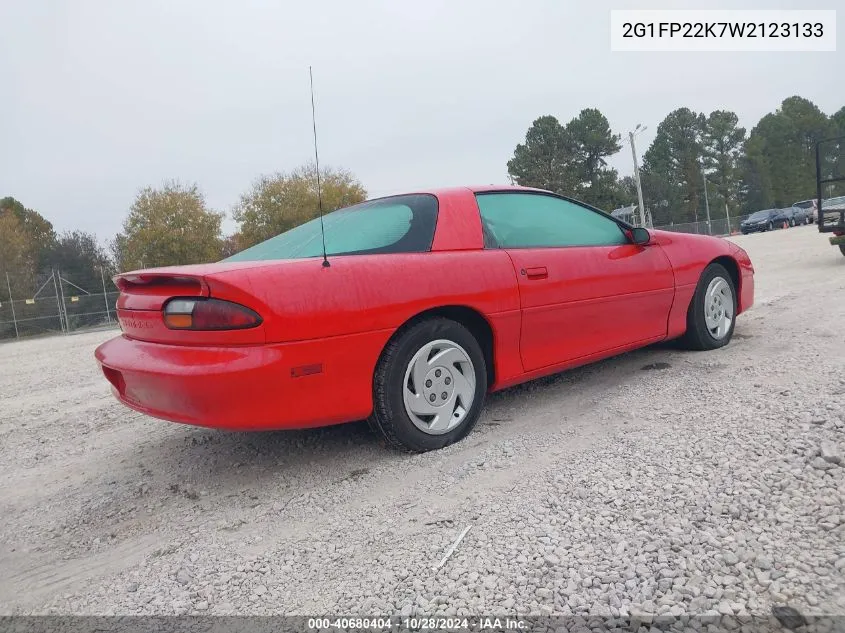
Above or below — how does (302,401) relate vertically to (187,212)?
below

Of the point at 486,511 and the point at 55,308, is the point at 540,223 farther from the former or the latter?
the point at 55,308

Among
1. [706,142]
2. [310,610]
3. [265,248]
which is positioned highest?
[706,142]

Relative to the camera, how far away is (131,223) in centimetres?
3061

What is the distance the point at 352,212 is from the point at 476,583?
93.9 inches

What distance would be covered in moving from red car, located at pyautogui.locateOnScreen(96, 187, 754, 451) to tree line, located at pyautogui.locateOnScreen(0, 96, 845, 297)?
79.7 ft

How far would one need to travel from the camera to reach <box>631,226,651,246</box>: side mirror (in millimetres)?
4051

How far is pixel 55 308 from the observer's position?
22.5 m

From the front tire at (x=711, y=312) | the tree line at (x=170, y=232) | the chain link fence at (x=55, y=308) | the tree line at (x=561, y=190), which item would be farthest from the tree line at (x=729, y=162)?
the front tire at (x=711, y=312)

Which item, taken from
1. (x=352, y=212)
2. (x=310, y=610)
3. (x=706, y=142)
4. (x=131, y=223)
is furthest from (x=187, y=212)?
(x=706, y=142)

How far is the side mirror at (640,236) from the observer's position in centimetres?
405

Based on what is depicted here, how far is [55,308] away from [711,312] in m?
24.1

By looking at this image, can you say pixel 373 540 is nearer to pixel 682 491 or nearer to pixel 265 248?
pixel 682 491

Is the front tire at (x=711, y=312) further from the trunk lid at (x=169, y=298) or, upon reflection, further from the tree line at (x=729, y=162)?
the tree line at (x=729, y=162)

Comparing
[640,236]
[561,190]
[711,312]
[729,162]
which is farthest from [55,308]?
[729,162]
